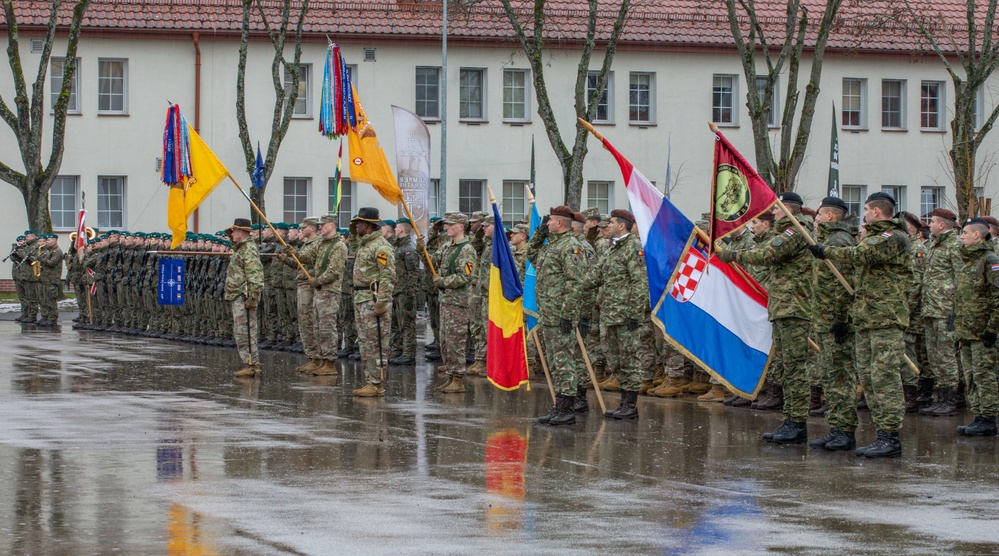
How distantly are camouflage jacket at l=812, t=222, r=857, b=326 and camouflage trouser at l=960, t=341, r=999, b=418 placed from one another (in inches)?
71.0

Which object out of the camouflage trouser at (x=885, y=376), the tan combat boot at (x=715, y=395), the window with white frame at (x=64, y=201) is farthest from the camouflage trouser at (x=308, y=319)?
the window with white frame at (x=64, y=201)

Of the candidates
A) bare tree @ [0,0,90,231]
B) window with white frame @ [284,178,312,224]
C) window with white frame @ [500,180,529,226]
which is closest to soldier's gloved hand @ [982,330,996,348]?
bare tree @ [0,0,90,231]

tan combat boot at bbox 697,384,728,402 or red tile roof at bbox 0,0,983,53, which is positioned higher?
red tile roof at bbox 0,0,983,53

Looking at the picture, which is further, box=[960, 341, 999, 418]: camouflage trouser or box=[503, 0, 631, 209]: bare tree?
box=[503, 0, 631, 209]: bare tree

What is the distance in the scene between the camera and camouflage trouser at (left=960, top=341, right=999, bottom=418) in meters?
13.2


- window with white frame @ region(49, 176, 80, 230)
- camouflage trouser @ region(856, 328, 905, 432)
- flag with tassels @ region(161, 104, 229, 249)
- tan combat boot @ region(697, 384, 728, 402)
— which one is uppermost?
window with white frame @ region(49, 176, 80, 230)

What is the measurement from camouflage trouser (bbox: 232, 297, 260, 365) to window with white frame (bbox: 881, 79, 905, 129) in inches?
1135

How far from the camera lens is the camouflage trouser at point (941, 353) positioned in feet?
49.2

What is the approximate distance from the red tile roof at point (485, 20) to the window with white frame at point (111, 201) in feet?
13.1

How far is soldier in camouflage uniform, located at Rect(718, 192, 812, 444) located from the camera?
40.9ft

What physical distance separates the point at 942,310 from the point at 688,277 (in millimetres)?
2627

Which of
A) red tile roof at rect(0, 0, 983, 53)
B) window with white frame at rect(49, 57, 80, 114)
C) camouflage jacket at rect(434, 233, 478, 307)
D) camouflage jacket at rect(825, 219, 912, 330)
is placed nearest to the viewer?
camouflage jacket at rect(825, 219, 912, 330)

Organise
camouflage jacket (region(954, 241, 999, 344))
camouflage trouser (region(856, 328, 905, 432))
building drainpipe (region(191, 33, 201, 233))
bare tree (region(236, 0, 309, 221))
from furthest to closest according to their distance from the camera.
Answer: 1. building drainpipe (region(191, 33, 201, 233))
2. bare tree (region(236, 0, 309, 221))
3. camouflage jacket (region(954, 241, 999, 344))
4. camouflage trouser (region(856, 328, 905, 432))

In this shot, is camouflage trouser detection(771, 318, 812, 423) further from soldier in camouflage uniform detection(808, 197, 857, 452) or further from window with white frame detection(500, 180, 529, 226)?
window with white frame detection(500, 180, 529, 226)
